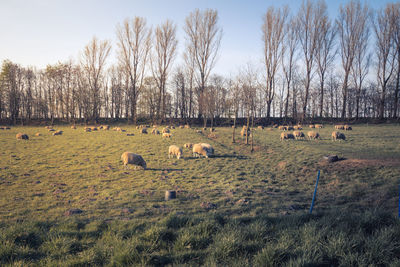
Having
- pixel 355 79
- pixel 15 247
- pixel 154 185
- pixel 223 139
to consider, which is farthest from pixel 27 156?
pixel 355 79

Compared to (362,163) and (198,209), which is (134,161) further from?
(362,163)

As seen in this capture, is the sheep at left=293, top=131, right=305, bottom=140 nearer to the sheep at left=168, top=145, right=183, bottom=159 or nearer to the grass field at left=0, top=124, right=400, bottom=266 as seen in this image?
the grass field at left=0, top=124, right=400, bottom=266

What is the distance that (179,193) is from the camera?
395 inches

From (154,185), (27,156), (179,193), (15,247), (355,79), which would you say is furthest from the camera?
(355,79)

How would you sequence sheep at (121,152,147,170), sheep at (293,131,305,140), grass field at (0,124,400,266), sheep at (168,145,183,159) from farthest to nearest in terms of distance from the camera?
sheep at (293,131,305,140), sheep at (168,145,183,159), sheep at (121,152,147,170), grass field at (0,124,400,266)

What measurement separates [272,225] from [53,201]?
8.33 m

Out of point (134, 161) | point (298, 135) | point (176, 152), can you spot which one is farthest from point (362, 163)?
point (298, 135)

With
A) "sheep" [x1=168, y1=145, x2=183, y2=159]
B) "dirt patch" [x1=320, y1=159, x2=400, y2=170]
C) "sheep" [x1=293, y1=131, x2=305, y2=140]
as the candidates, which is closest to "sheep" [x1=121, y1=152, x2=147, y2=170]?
"sheep" [x1=168, y1=145, x2=183, y2=159]

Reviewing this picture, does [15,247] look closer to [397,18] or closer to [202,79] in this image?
[202,79]

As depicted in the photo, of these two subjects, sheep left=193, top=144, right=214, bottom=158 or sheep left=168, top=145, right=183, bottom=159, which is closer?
sheep left=168, top=145, right=183, bottom=159

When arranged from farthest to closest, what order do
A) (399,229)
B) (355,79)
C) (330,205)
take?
(355,79) < (330,205) < (399,229)

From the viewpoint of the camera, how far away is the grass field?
411cm

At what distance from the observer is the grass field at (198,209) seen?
4109mm

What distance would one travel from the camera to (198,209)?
26.5 feet
